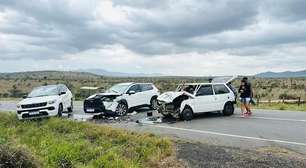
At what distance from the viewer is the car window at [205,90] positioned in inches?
799

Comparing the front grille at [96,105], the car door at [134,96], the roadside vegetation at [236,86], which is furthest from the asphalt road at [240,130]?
the roadside vegetation at [236,86]

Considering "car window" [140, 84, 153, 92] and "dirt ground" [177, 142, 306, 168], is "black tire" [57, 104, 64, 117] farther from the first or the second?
"dirt ground" [177, 142, 306, 168]

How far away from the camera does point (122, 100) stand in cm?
2175

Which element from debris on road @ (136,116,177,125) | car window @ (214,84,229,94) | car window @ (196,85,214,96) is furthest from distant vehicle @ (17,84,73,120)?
car window @ (214,84,229,94)

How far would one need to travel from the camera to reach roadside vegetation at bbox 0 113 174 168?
870 centimetres

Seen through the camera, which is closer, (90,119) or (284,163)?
(284,163)

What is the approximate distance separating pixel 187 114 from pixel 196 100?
85cm

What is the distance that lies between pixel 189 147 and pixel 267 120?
781 centimetres

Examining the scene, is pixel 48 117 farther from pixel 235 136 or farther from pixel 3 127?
pixel 235 136

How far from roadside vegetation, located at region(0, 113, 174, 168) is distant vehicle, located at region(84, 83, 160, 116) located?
11.7 ft

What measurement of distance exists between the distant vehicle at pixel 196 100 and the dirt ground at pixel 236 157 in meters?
7.27

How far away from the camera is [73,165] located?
10398 millimetres

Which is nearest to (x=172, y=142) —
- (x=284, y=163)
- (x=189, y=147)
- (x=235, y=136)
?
(x=189, y=147)

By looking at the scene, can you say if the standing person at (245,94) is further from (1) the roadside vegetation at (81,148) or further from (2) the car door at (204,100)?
(1) the roadside vegetation at (81,148)
